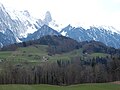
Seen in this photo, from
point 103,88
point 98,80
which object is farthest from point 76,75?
point 103,88

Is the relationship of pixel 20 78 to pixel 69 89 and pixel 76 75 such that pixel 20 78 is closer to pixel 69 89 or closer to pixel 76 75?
pixel 76 75

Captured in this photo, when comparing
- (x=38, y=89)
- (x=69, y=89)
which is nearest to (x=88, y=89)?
(x=69, y=89)

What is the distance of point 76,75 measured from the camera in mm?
198250

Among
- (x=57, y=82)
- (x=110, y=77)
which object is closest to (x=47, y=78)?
(x=57, y=82)

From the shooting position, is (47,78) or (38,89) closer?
(38,89)

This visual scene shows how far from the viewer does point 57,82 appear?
619 ft

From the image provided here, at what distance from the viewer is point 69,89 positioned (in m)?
121

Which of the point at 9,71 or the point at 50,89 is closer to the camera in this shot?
the point at 50,89

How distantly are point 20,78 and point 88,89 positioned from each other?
7415 cm

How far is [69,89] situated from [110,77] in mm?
78645

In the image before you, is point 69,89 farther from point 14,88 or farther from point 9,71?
point 9,71

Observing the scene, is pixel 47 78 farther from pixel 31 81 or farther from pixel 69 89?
pixel 69 89

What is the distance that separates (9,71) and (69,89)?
7390 centimetres

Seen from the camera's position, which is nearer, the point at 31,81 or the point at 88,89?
the point at 88,89
